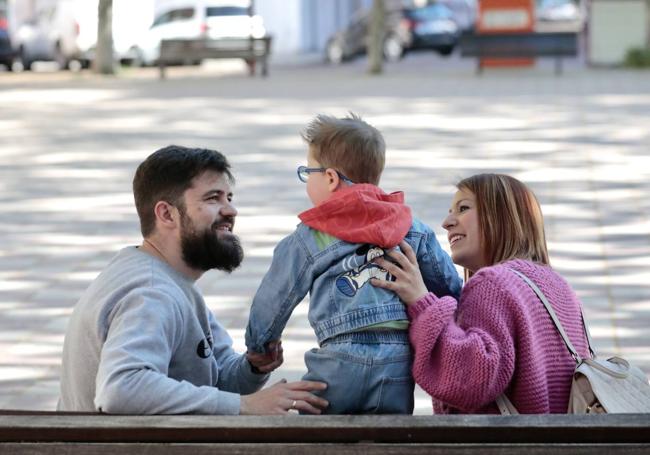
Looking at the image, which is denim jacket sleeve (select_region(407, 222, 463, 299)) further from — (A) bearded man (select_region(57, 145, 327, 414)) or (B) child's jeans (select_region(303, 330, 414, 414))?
(A) bearded man (select_region(57, 145, 327, 414))

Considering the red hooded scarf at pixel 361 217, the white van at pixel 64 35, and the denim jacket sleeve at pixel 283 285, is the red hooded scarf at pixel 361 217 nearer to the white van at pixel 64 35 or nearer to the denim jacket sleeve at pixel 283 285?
the denim jacket sleeve at pixel 283 285

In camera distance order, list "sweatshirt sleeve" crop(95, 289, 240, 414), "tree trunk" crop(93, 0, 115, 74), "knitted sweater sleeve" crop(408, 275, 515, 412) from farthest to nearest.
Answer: "tree trunk" crop(93, 0, 115, 74)
"knitted sweater sleeve" crop(408, 275, 515, 412)
"sweatshirt sleeve" crop(95, 289, 240, 414)

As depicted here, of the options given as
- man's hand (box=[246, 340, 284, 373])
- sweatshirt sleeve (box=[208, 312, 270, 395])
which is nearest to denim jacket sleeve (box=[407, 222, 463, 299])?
man's hand (box=[246, 340, 284, 373])

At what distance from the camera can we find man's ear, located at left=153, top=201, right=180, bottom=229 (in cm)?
324

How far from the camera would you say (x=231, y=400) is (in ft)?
9.66

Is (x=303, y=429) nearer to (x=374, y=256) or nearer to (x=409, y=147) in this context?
(x=374, y=256)

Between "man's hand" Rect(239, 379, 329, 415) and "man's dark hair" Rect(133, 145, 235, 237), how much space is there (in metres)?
0.52

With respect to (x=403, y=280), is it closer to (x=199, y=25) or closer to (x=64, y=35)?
(x=64, y=35)

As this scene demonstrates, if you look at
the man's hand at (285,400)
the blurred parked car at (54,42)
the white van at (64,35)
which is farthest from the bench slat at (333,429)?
the blurred parked car at (54,42)

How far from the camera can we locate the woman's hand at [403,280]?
304 cm

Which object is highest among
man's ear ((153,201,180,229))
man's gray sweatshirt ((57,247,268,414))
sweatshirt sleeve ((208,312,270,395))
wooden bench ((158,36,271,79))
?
man's ear ((153,201,180,229))

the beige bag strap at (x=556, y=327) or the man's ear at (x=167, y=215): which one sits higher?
the man's ear at (x=167, y=215)

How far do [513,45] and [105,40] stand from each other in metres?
9.12

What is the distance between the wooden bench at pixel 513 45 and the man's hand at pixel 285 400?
2537 cm
